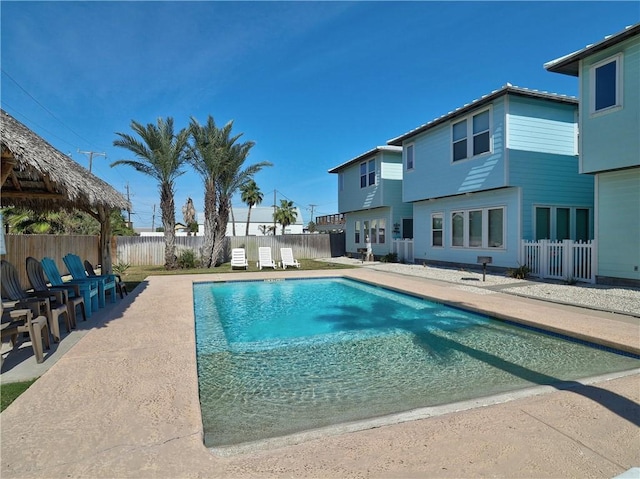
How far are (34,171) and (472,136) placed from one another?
46.9 feet

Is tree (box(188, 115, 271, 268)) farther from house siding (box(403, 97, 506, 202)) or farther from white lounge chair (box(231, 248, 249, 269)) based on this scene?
house siding (box(403, 97, 506, 202))

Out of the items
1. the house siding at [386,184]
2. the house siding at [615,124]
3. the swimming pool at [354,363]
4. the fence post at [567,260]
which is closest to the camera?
the swimming pool at [354,363]

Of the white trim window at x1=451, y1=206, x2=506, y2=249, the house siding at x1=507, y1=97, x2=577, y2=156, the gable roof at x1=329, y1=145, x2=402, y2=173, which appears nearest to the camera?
the house siding at x1=507, y1=97, x2=577, y2=156

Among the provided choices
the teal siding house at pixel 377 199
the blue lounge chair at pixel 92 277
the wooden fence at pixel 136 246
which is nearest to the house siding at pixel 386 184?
the teal siding house at pixel 377 199

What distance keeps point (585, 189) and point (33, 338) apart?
1774cm

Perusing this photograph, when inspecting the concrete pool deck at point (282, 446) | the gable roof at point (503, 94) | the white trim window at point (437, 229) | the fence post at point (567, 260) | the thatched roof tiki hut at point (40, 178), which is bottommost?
the concrete pool deck at point (282, 446)

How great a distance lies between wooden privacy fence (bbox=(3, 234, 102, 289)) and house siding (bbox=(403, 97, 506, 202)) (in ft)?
52.7

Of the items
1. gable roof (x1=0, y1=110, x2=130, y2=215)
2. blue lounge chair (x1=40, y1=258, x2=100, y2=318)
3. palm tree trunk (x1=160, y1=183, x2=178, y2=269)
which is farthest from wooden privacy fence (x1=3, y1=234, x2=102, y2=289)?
blue lounge chair (x1=40, y1=258, x2=100, y2=318)

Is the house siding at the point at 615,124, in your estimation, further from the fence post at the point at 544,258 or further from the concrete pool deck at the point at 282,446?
the concrete pool deck at the point at 282,446

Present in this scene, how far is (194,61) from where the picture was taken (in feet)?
43.1

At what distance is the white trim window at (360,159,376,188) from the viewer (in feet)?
71.5

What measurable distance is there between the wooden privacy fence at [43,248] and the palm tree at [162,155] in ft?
13.4

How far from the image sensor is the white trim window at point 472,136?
45.6 feet

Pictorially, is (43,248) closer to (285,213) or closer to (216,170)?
(216,170)
